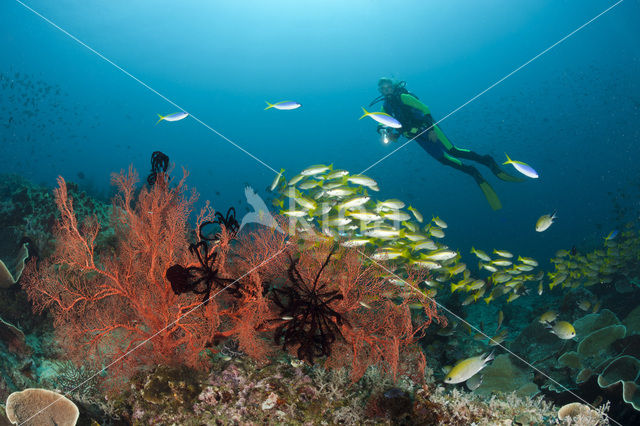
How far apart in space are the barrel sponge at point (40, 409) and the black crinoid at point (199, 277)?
1.74m

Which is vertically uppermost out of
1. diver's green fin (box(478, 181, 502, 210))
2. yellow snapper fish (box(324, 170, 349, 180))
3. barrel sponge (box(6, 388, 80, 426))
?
diver's green fin (box(478, 181, 502, 210))

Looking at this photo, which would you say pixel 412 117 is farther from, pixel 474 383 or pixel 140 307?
pixel 140 307

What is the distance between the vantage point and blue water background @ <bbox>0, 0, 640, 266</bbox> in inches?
2265

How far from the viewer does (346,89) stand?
265 feet

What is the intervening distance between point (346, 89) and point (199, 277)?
84424 millimetres

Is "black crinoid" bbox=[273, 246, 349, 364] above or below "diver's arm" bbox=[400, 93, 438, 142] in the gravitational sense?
below

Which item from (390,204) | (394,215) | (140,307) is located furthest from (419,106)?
(140,307)

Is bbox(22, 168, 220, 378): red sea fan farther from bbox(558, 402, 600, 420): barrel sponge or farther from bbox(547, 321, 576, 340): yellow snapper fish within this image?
bbox(547, 321, 576, 340): yellow snapper fish

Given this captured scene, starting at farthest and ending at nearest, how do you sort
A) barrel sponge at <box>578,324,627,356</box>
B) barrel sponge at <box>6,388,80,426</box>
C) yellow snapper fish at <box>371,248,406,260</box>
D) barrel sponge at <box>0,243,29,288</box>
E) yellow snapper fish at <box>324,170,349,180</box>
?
yellow snapper fish at <box>324,170,349,180</box> → barrel sponge at <box>0,243,29,288</box> → barrel sponge at <box>578,324,627,356</box> → yellow snapper fish at <box>371,248,406,260</box> → barrel sponge at <box>6,388,80,426</box>

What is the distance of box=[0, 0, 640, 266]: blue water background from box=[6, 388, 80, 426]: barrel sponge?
51.0 meters

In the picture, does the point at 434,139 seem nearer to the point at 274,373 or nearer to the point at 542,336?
the point at 542,336

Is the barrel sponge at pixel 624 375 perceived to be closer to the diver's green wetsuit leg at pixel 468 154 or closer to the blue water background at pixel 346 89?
the diver's green wetsuit leg at pixel 468 154

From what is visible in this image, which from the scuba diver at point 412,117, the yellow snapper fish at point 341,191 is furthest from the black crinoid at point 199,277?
the scuba diver at point 412,117

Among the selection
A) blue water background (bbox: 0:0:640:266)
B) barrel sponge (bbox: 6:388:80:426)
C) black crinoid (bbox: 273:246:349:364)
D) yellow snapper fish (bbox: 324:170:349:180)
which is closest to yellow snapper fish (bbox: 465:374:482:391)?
black crinoid (bbox: 273:246:349:364)
